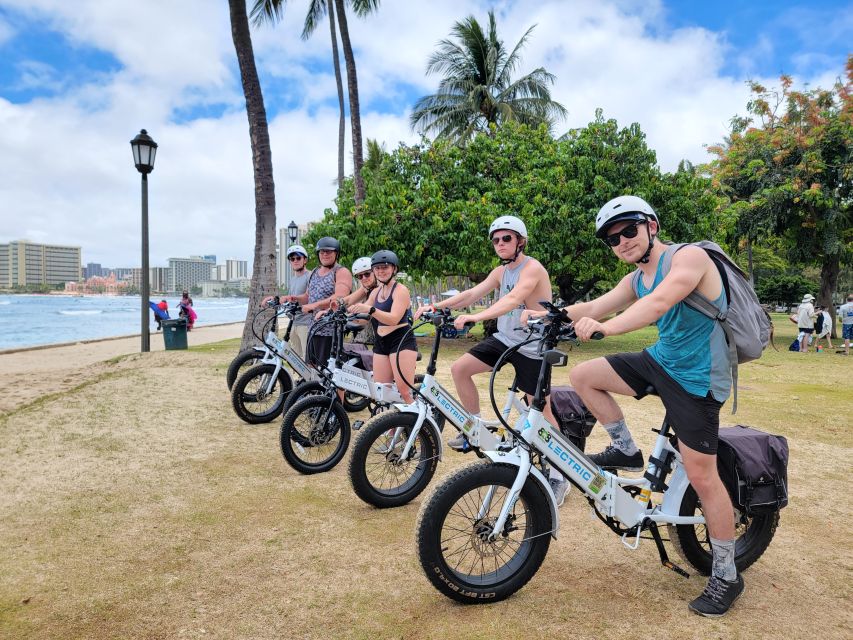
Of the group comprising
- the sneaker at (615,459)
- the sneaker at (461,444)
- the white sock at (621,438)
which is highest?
the white sock at (621,438)

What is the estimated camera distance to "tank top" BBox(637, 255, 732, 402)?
2.59 metres

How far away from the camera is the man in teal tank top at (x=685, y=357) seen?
249cm

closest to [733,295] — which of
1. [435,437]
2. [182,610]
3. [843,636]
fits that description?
[843,636]

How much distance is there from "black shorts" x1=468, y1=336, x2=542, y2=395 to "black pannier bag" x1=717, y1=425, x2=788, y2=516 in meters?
1.24

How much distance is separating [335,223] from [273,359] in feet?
33.4

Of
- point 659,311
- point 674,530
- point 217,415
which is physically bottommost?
point 217,415

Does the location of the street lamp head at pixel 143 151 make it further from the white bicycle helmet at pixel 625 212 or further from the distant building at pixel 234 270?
the distant building at pixel 234 270

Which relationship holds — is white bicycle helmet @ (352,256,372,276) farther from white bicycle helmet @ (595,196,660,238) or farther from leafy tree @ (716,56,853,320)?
leafy tree @ (716,56,853,320)

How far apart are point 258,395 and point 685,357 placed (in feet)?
16.6

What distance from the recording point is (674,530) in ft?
9.74

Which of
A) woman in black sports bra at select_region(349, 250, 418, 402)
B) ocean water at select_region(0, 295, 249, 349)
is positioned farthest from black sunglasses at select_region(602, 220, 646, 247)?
ocean water at select_region(0, 295, 249, 349)

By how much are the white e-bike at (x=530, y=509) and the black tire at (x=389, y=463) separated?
3.92 ft

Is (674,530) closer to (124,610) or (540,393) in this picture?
(540,393)

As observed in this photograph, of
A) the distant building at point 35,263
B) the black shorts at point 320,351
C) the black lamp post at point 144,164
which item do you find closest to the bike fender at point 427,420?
the black shorts at point 320,351
